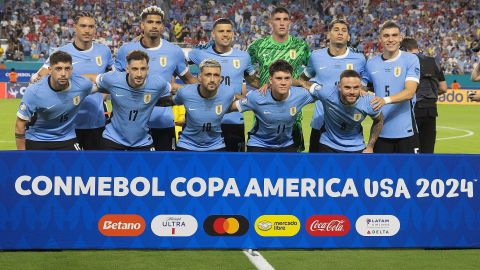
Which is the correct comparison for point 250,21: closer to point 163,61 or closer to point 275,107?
point 163,61

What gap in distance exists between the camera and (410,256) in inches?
311

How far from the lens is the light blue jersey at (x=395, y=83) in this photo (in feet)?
31.3

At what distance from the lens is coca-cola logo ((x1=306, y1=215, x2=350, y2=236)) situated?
7.84m

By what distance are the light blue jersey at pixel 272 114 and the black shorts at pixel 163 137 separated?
1228 mm

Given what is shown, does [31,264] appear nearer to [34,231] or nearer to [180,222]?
[34,231]

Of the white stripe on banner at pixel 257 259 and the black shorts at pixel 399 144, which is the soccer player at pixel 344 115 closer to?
the black shorts at pixel 399 144

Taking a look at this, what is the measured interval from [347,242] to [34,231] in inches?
117

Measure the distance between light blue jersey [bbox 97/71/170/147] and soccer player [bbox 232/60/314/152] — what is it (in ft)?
3.00

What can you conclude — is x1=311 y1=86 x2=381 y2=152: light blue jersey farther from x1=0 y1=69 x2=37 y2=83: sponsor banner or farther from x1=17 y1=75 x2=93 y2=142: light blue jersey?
x1=0 y1=69 x2=37 y2=83: sponsor banner

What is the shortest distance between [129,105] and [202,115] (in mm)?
799

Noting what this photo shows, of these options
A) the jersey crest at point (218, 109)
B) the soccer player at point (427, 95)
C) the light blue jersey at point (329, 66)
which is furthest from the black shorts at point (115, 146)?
the soccer player at point (427, 95)

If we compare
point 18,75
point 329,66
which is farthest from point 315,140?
point 18,75

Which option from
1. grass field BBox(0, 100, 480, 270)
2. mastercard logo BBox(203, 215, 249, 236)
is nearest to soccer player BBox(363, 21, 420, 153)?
grass field BBox(0, 100, 480, 270)

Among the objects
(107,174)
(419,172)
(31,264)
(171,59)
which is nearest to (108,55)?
(171,59)
